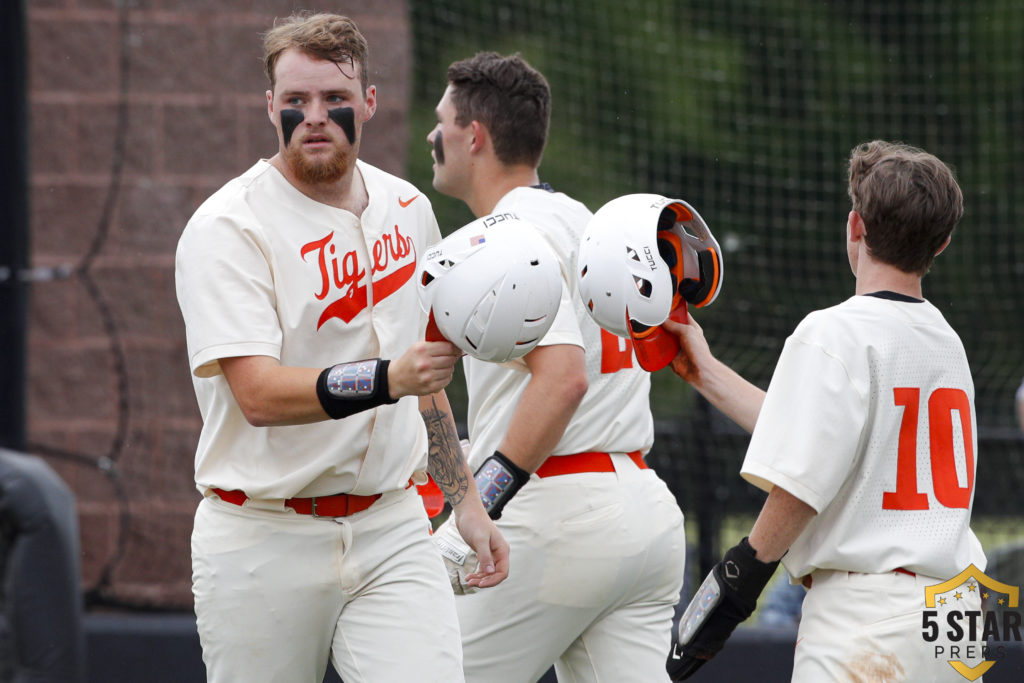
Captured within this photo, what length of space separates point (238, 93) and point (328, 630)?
12.8 feet

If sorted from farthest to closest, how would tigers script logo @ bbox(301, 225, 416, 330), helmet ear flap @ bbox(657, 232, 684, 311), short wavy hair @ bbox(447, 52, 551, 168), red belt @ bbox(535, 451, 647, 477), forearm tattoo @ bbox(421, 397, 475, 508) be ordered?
1. short wavy hair @ bbox(447, 52, 551, 168)
2. red belt @ bbox(535, 451, 647, 477)
3. forearm tattoo @ bbox(421, 397, 475, 508)
4. helmet ear flap @ bbox(657, 232, 684, 311)
5. tigers script logo @ bbox(301, 225, 416, 330)

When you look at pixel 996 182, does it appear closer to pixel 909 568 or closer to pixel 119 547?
pixel 119 547

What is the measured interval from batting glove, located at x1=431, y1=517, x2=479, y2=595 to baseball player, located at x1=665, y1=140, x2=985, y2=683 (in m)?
0.77

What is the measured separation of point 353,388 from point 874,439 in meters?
1.19

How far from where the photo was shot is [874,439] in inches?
119

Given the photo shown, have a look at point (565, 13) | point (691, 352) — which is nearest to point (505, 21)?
point (565, 13)

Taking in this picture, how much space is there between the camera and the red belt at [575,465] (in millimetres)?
3846

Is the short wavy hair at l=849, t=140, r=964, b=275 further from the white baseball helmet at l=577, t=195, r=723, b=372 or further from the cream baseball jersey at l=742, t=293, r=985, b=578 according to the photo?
the white baseball helmet at l=577, t=195, r=723, b=372

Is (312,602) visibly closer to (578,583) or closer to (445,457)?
(445,457)

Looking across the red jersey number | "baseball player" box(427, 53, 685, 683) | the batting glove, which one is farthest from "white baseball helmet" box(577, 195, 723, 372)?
the batting glove

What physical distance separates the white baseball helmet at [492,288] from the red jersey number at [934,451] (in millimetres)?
853

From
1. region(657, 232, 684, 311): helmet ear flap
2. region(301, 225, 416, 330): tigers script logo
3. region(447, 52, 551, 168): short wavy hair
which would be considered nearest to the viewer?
region(301, 225, 416, 330): tigers script logo

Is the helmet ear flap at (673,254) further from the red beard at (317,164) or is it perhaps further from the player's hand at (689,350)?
the red beard at (317,164)

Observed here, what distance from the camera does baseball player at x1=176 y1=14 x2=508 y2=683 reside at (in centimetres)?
309
